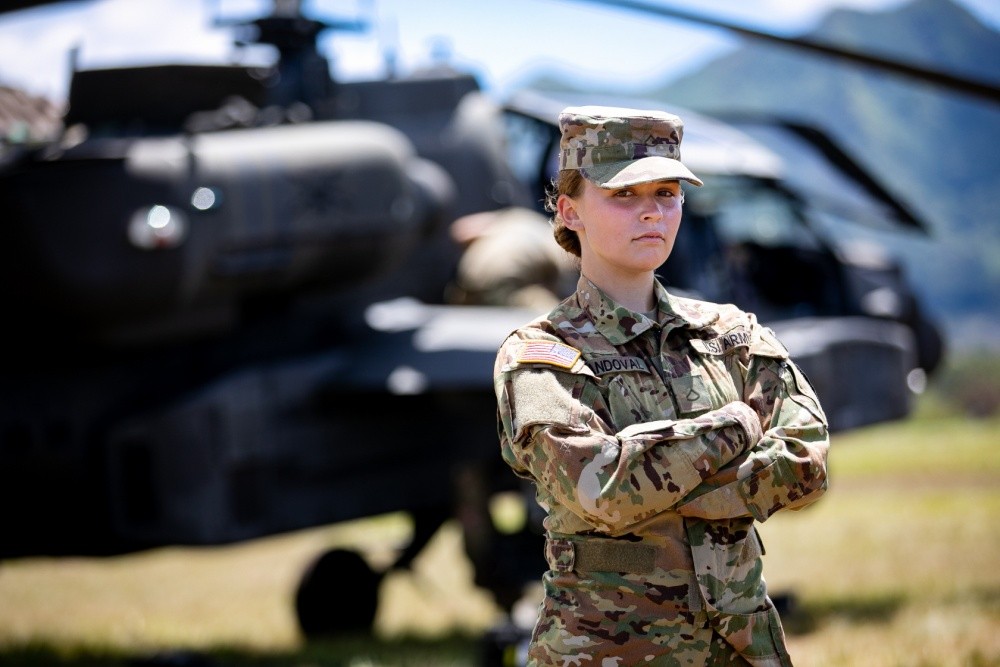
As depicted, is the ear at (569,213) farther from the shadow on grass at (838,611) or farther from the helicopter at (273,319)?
the shadow on grass at (838,611)

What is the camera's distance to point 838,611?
25.5 ft

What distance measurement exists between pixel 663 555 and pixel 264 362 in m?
4.40

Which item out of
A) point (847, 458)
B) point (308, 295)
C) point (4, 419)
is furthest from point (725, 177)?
point (847, 458)

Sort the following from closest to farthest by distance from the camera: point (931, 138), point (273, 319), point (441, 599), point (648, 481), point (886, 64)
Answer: point (648, 481)
point (886, 64)
point (273, 319)
point (441, 599)
point (931, 138)

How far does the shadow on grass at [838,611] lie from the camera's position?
7.25 m

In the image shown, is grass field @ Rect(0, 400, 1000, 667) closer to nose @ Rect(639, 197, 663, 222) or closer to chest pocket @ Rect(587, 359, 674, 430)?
chest pocket @ Rect(587, 359, 674, 430)

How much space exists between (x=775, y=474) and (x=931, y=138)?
54.4 m

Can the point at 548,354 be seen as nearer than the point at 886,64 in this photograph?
Yes

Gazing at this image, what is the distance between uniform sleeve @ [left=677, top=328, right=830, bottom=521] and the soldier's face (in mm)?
411

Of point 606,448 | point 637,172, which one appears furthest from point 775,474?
point 637,172

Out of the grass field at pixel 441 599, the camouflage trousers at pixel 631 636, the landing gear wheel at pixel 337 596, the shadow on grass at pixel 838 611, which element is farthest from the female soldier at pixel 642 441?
the landing gear wheel at pixel 337 596

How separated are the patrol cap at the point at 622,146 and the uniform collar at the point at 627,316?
26 cm

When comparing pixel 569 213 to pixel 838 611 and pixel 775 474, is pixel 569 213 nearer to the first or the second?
pixel 775 474

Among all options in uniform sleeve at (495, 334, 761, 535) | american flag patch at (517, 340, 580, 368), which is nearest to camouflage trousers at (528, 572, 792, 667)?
uniform sleeve at (495, 334, 761, 535)
